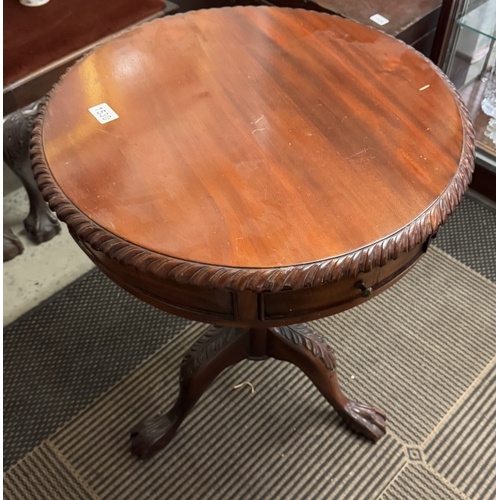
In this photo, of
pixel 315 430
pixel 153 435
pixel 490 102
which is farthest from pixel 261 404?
pixel 490 102

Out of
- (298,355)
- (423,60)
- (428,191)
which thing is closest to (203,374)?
(298,355)

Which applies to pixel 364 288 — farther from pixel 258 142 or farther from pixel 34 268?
pixel 34 268

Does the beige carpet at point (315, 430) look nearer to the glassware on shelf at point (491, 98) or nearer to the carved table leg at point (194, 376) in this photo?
the carved table leg at point (194, 376)

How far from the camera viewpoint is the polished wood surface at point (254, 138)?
2.14ft

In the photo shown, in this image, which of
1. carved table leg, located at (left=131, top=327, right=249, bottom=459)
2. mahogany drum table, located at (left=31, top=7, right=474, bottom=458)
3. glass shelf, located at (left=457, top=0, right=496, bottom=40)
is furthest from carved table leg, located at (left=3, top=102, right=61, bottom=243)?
glass shelf, located at (left=457, top=0, right=496, bottom=40)

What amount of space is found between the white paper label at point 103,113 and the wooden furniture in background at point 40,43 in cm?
44

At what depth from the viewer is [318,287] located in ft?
2.16

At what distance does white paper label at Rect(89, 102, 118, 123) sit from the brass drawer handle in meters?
0.39

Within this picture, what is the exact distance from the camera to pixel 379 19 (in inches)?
51.7

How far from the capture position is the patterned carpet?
40.3 inches

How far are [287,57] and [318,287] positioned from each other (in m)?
0.40

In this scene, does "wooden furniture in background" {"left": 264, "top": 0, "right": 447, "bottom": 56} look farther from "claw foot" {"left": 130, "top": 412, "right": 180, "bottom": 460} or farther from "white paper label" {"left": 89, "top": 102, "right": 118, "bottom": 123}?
"claw foot" {"left": 130, "top": 412, "right": 180, "bottom": 460}

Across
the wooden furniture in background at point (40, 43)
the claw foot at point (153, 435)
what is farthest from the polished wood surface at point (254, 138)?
the claw foot at point (153, 435)

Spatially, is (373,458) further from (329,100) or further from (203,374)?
(329,100)
